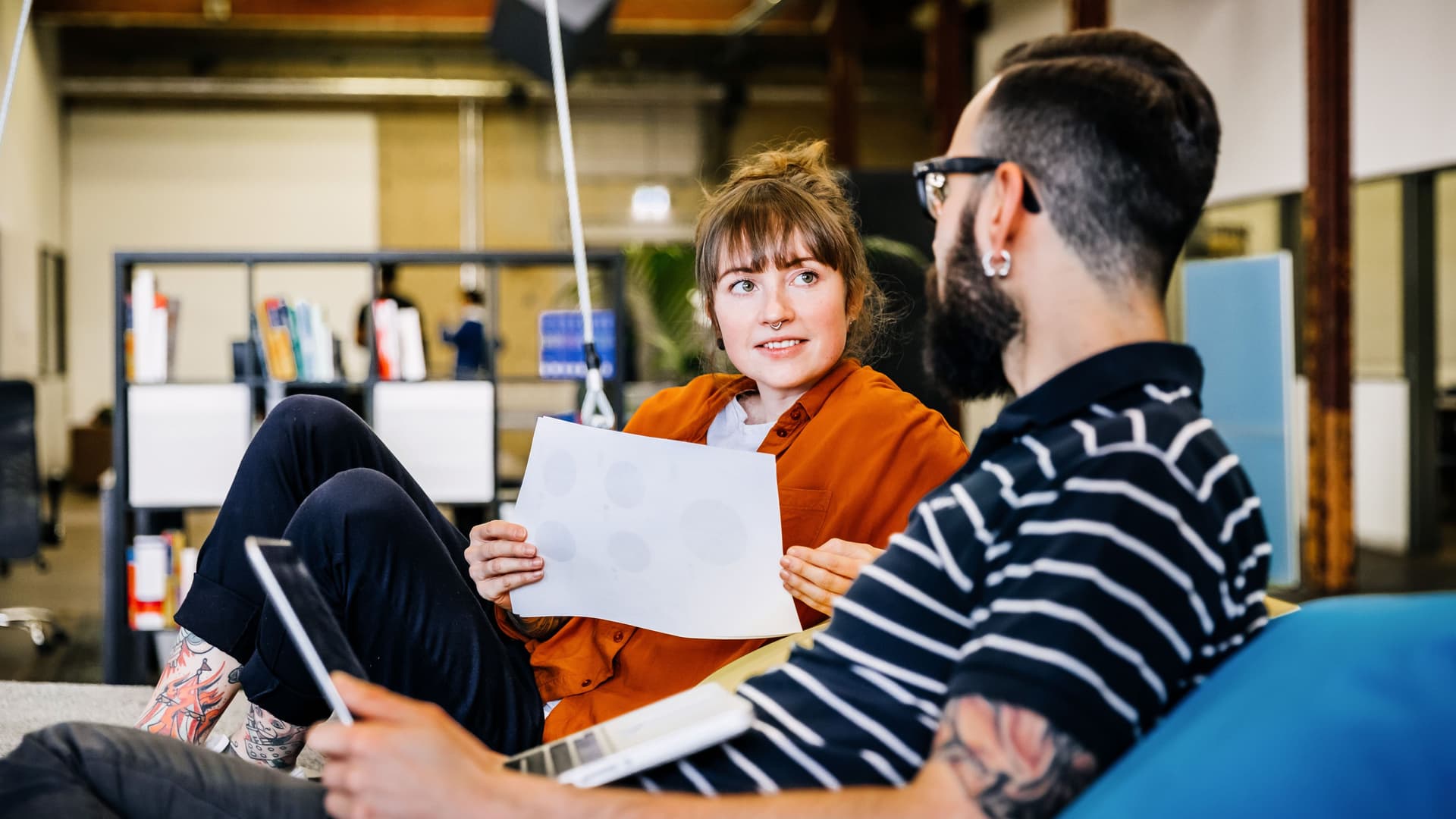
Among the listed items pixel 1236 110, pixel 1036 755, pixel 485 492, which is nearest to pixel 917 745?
pixel 1036 755

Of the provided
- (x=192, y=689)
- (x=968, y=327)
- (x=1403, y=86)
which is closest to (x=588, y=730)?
(x=968, y=327)

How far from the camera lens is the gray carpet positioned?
1.92 meters

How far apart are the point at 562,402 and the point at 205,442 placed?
8014 mm

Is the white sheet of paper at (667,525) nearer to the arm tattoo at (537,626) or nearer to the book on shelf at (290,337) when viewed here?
the arm tattoo at (537,626)

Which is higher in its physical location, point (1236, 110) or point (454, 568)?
point (1236, 110)

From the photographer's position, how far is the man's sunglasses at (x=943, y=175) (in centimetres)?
95

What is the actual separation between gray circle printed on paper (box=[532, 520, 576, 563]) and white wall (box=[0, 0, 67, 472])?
8565mm

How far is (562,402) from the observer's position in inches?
464

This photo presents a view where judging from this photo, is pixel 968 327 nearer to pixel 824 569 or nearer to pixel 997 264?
pixel 997 264

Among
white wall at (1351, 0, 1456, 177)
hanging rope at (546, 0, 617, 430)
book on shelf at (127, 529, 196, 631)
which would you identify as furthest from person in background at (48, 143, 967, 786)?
white wall at (1351, 0, 1456, 177)

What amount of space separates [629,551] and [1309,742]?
76 cm

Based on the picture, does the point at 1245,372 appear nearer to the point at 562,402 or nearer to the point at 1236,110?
the point at 1236,110

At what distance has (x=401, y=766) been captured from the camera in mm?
852

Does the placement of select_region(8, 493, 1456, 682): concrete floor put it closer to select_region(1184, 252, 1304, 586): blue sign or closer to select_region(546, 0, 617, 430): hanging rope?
select_region(1184, 252, 1304, 586): blue sign
